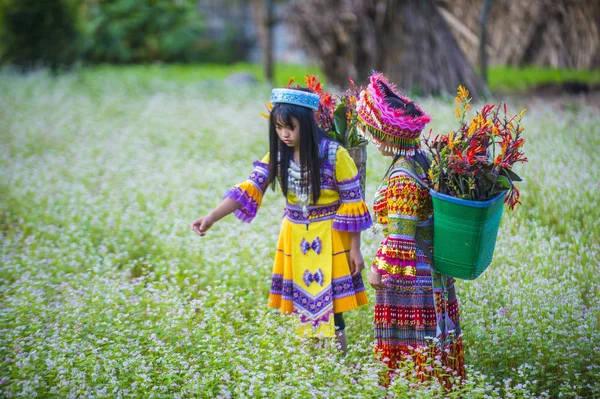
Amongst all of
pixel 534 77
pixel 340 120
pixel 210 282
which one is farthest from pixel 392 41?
pixel 340 120

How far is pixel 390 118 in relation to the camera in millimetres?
3379

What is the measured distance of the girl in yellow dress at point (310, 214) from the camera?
3.73 m

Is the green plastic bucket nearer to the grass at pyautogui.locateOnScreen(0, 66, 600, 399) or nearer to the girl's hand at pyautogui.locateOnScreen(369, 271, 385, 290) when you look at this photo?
the girl's hand at pyautogui.locateOnScreen(369, 271, 385, 290)

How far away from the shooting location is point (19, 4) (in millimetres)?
17391

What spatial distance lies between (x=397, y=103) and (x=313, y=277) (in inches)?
47.2

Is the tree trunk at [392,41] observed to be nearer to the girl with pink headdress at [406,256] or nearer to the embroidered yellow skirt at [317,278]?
the embroidered yellow skirt at [317,278]

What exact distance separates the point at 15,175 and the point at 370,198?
497 cm

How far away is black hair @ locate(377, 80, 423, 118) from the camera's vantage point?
3.45m

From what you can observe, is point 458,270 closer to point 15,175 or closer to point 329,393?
point 329,393

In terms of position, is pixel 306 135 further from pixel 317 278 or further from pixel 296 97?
pixel 317 278

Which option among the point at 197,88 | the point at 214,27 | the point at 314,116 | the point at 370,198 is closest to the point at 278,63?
the point at 214,27

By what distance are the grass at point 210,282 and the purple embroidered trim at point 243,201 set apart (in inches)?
27.3

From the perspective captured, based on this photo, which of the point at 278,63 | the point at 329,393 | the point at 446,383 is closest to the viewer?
the point at 329,393

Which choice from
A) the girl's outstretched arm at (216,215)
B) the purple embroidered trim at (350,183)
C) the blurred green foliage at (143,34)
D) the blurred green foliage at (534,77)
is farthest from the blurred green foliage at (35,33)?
the purple embroidered trim at (350,183)
